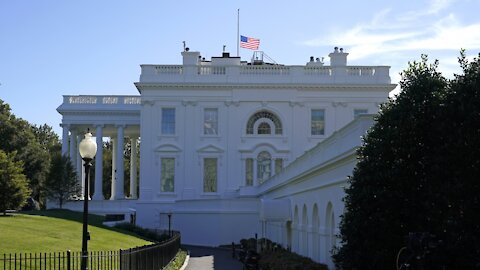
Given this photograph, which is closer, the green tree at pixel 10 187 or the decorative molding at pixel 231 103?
the green tree at pixel 10 187

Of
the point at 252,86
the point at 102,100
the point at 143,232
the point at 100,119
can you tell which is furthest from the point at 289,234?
the point at 102,100

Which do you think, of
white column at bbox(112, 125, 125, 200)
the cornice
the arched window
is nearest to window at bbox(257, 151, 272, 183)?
the arched window

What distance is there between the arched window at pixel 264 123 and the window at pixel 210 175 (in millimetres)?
4488

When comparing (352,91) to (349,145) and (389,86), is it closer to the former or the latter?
(389,86)

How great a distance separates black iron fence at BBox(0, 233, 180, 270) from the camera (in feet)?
69.8

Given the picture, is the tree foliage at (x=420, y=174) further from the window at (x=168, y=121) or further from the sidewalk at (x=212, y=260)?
the window at (x=168, y=121)

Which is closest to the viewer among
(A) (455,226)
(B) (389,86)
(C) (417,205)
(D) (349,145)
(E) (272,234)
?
(A) (455,226)

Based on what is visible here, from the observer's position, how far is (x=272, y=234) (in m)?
51.4

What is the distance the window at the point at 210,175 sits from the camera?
73062 millimetres

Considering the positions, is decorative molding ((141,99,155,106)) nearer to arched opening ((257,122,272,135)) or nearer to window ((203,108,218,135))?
window ((203,108,218,135))

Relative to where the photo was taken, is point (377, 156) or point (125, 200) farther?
point (125, 200)

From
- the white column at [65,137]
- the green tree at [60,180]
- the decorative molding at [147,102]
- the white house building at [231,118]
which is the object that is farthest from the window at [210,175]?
the white column at [65,137]

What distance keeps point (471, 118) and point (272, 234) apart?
122ft

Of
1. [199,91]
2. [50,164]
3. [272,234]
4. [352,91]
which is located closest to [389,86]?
[352,91]
